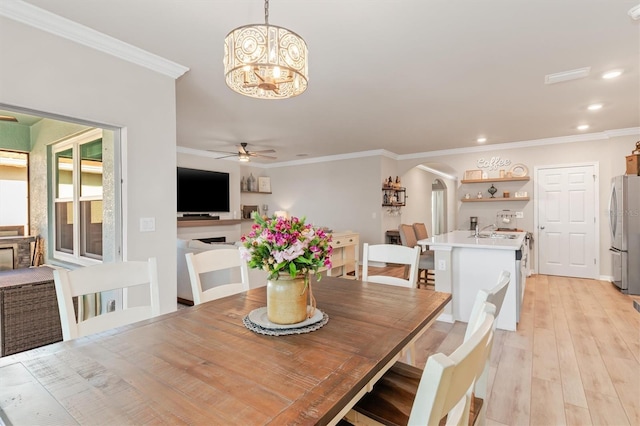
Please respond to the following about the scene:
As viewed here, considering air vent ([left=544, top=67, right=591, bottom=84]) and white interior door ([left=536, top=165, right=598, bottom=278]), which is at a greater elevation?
air vent ([left=544, top=67, right=591, bottom=84])

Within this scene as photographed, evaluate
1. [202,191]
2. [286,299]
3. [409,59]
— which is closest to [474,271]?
[409,59]

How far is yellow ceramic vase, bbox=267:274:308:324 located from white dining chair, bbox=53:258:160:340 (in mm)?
722

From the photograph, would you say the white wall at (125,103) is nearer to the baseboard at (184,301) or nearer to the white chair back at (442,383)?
the baseboard at (184,301)

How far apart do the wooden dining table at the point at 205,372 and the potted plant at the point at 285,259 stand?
4.5 inches

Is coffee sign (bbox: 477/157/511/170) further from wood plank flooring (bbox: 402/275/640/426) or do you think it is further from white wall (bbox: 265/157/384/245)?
wood plank flooring (bbox: 402/275/640/426)

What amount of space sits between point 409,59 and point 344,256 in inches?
135

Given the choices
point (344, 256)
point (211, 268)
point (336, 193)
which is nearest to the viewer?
point (211, 268)

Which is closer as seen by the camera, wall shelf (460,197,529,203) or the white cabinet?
the white cabinet

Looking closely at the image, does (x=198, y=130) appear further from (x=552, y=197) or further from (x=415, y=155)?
(x=552, y=197)

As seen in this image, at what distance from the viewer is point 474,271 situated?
342 cm

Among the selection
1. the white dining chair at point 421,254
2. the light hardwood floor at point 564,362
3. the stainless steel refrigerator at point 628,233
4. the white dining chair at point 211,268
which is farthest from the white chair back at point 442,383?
the stainless steel refrigerator at point 628,233

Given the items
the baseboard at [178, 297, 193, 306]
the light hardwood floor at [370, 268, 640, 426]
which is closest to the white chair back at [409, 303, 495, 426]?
the light hardwood floor at [370, 268, 640, 426]

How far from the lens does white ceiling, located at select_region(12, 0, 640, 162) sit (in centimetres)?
207

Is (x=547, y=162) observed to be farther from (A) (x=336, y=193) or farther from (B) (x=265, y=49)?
(B) (x=265, y=49)
